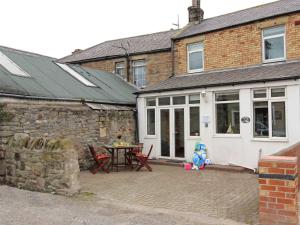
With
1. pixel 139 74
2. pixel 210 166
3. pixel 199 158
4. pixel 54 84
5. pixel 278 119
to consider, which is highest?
pixel 139 74

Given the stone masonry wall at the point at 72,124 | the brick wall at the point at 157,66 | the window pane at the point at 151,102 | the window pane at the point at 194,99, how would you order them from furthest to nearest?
the brick wall at the point at 157,66 → the window pane at the point at 151,102 → the window pane at the point at 194,99 → the stone masonry wall at the point at 72,124

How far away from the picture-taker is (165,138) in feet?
45.9

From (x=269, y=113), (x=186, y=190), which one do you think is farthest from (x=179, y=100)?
(x=186, y=190)

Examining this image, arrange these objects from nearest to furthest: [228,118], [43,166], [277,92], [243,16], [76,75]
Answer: [43,166], [277,92], [228,118], [76,75], [243,16]

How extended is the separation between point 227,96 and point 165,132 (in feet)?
10.4

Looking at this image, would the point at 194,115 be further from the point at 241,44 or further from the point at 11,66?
the point at 11,66

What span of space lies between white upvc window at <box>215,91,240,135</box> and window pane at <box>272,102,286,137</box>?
128cm

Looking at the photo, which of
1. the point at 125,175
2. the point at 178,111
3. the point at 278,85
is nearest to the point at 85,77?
the point at 178,111

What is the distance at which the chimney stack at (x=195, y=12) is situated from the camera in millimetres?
17703

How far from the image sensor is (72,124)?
1173 cm

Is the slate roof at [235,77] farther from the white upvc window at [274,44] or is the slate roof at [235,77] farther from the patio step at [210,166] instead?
the patio step at [210,166]

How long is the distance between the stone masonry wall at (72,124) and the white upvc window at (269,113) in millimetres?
5440

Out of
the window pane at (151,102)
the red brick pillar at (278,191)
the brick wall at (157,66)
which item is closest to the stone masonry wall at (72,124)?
the window pane at (151,102)

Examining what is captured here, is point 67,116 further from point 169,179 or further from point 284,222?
point 284,222
